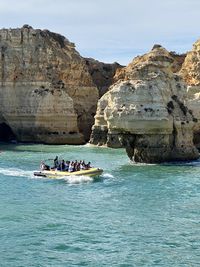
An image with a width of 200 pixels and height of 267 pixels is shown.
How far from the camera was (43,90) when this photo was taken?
214 feet

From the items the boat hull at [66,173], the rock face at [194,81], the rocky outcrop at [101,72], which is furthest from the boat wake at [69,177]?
the rocky outcrop at [101,72]

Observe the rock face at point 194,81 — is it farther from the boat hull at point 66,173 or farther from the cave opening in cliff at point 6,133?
the cave opening in cliff at point 6,133

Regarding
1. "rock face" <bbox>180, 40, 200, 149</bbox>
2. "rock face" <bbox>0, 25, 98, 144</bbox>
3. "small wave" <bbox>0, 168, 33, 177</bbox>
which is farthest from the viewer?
"rock face" <bbox>0, 25, 98, 144</bbox>

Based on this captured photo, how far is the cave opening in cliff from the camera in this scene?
69.7m

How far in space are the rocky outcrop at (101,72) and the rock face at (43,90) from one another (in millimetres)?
9267

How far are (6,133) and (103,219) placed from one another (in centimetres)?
5161

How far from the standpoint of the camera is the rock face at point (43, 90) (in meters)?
64.1

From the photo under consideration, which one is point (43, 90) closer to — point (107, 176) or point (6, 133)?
point (6, 133)

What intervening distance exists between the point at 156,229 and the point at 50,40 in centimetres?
5262

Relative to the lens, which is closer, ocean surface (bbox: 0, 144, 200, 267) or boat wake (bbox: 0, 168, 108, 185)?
ocean surface (bbox: 0, 144, 200, 267)

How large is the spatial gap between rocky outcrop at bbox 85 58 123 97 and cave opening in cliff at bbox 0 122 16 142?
15793 millimetres

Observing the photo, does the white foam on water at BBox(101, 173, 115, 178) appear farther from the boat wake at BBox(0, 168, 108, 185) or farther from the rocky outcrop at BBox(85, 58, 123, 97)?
the rocky outcrop at BBox(85, 58, 123, 97)

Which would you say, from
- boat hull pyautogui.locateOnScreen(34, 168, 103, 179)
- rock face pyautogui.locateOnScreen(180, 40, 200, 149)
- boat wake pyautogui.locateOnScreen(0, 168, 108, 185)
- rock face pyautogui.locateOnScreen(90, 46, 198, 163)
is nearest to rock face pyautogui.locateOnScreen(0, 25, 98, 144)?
rock face pyautogui.locateOnScreen(180, 40, 200, 149)

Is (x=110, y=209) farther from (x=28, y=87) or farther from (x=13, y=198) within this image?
(x=28, y=87)
